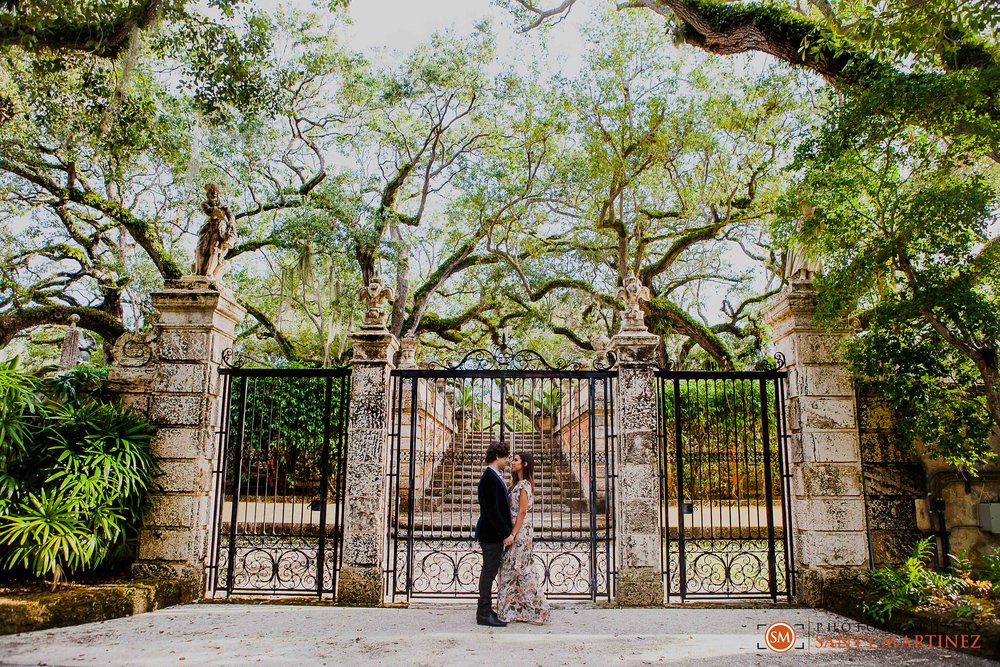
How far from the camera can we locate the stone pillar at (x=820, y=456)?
6281 mm

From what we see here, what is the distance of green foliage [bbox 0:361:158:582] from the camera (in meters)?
5.45

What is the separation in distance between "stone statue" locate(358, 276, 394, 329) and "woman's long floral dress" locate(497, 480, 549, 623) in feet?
8.23

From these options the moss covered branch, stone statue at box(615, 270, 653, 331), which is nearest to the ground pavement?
stone statue at box(615, 270, 653, 331)

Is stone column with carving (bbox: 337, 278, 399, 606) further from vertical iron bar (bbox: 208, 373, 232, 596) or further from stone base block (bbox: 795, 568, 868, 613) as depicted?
A: stone base block (bbox: 795, 568, 868, 613)

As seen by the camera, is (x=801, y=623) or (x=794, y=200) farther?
(x=794, y=200)

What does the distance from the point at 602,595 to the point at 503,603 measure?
1.52 m

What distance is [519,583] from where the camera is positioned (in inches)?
227

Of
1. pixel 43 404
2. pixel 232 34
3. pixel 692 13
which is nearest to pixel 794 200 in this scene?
pixel 692 13

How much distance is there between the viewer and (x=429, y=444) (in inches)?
551

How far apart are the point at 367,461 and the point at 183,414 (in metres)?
2.04

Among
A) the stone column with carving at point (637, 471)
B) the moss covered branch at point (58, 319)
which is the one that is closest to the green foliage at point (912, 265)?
the stone column with carving at point (637, 471)

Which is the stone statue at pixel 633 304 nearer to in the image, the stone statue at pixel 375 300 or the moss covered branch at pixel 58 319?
the stone statue at pixel 375 300

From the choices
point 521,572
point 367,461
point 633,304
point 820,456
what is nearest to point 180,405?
point 367,461

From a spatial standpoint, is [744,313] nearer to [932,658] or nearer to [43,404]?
[932,658]
